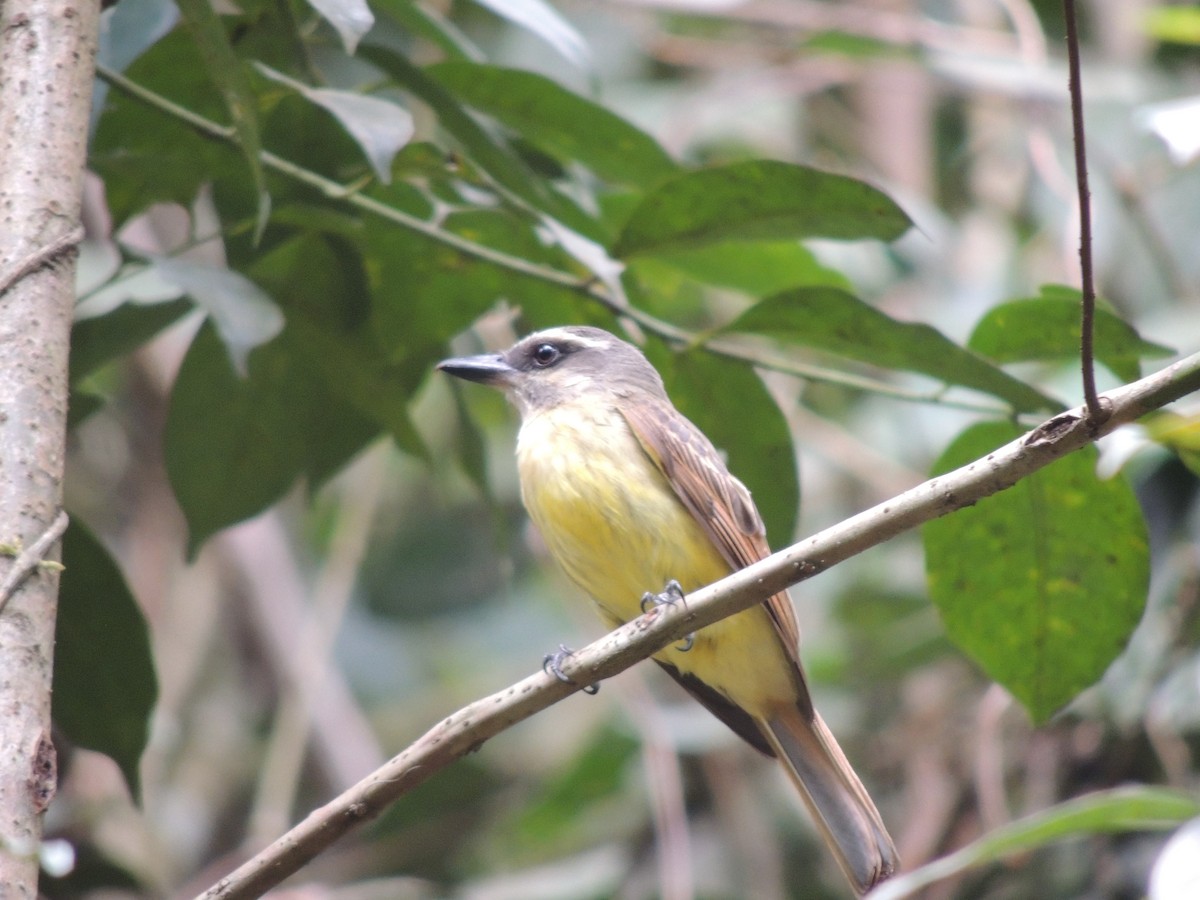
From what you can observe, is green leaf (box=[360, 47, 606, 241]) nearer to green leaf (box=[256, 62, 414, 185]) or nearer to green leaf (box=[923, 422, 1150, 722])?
green leaf (box=[256, 62, 414, 185])

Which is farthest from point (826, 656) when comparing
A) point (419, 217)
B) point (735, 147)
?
point (419, 217)

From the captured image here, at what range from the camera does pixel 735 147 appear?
5.76m

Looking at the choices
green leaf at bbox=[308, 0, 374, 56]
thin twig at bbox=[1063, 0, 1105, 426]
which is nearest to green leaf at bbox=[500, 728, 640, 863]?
green leaf at bbox=[308, 0, 374, 56]

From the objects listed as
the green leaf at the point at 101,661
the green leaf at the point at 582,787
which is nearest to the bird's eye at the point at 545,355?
the green leaf at the point at 101,661

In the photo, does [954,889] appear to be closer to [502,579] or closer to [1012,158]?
[502,579]

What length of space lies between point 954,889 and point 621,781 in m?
1.20

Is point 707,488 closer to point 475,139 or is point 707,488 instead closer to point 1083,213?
point 475,139

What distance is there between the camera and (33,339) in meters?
1.72

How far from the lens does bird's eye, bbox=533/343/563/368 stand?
3.25 meters

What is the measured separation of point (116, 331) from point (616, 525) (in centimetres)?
99

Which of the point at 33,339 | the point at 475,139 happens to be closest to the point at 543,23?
the point at 475,139

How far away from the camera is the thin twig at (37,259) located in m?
1.73

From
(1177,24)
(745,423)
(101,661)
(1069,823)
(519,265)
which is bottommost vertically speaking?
(101,661)

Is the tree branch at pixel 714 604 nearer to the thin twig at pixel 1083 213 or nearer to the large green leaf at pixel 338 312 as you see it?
the thin twig at pixel 1083 213
